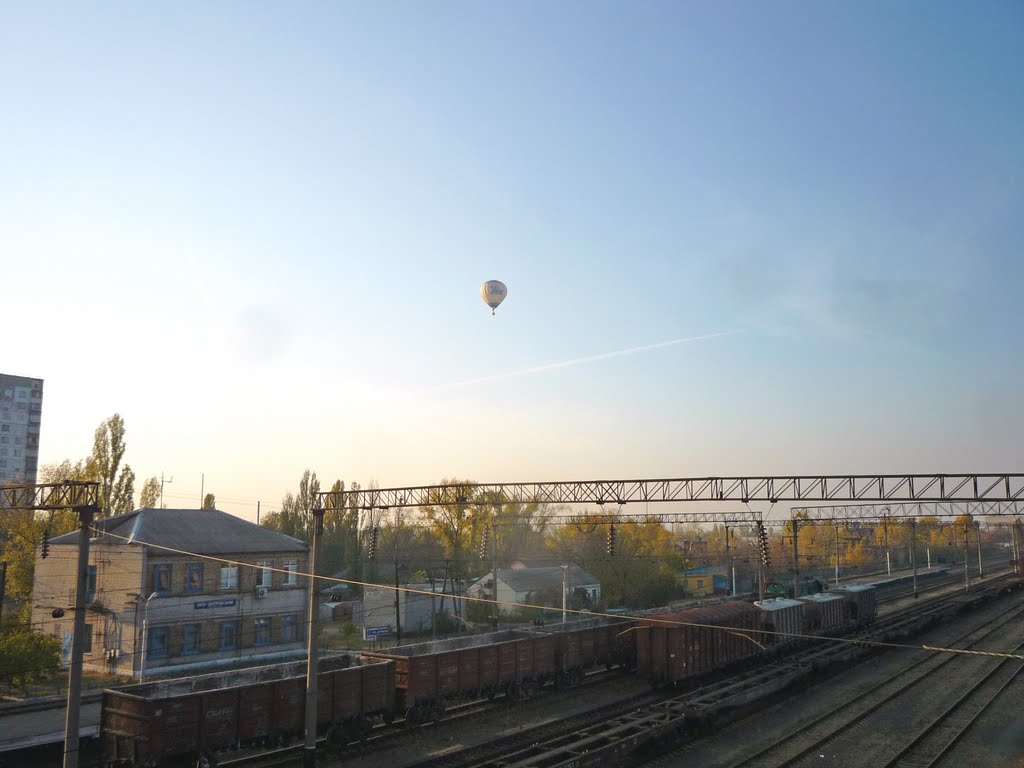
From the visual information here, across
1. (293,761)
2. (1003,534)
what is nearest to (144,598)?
(293,761)

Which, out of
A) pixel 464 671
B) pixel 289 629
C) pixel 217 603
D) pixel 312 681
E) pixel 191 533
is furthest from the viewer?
pixel 289 629

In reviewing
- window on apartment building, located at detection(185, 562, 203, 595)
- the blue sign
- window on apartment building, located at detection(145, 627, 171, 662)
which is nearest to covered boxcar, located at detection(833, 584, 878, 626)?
the blue sign

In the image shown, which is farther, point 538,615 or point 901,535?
point 901,535

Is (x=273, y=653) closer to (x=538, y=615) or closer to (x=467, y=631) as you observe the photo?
(x=467, y=631)

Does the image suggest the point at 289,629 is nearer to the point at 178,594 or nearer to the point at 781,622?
the point at 178,594

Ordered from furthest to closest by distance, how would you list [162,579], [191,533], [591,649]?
[191,533]
[162,579]
[591,649]

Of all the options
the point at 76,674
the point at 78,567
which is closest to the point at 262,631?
the point at 76,674
